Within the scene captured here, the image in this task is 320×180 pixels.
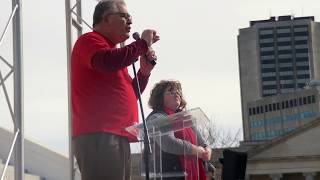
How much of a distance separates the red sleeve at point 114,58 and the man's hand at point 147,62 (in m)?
0.20

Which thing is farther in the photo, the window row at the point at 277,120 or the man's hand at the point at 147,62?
the window row at the point at 277,120

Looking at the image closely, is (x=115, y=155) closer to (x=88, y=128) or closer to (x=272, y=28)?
(x=88, y=128)

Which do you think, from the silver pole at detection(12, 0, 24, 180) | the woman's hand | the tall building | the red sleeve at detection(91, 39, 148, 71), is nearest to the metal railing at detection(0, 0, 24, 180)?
the silver pole at detection(12, 0, 24, 180)

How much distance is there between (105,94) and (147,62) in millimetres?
366

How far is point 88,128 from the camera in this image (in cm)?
343

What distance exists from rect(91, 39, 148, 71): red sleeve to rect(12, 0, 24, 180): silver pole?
1816mm

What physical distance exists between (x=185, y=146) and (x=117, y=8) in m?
1.12

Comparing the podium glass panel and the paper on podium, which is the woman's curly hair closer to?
the podium glass panel

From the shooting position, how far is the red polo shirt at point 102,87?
3402 mm

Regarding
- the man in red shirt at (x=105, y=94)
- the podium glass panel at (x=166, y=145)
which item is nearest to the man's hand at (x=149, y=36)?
the man in red shirt at (x=105, y=94)

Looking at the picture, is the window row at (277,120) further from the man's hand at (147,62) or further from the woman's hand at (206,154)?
the man's hand at (147,62)

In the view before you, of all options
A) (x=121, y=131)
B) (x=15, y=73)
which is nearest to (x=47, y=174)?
(x=15, y=73)

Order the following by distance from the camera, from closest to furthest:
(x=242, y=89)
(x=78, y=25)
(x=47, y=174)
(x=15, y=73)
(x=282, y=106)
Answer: (x=15, y=73) < (x=78, y=25) < (x=47, y=174) < (x=282, y=106) < (x=242, y=89)

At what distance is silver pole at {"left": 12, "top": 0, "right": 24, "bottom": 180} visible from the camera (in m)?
5.06
